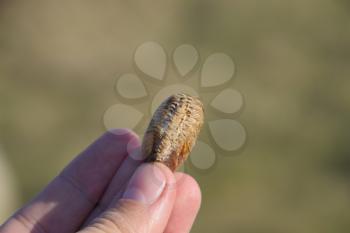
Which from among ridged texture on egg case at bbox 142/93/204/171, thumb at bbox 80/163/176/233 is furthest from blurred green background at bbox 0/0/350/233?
thumb at bbox 80/163/176/233

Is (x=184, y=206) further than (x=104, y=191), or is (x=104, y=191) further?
(x=104, y=191)

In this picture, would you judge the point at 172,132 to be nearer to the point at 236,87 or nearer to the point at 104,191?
the point at 104,191

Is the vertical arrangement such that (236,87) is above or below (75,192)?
above

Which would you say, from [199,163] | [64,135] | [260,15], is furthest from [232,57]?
[64,135]

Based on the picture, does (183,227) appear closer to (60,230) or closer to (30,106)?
(60,230)

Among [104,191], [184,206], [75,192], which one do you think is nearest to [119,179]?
[104,191]

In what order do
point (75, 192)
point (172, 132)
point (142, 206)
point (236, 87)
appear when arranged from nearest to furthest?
point (142, 206) < point (172, 132) < point (75, 192) < point (236, 87)

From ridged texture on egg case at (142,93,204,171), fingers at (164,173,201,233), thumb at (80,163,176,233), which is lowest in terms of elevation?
fingers at (164,173,201,233)

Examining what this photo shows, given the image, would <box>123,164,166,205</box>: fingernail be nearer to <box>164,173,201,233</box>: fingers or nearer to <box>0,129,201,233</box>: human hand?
<box>0,129,201,233</box>: human hand

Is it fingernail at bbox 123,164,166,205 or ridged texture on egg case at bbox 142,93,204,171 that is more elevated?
ridged texture on egg case at bbox 142,93,204,171
